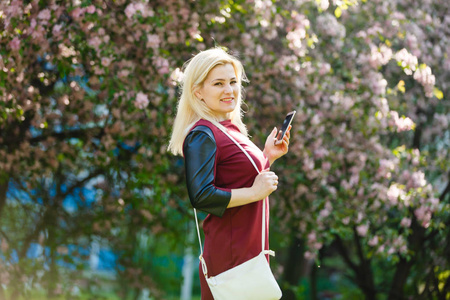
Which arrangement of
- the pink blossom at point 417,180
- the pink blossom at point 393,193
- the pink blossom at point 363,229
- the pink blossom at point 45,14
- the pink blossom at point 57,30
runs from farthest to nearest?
the pink blossom at point 417,180
the pink blossom at point 363,229
the pink blossom at point 393,193
the pink blossom at point 57,30
the pink blossom at point 45,14

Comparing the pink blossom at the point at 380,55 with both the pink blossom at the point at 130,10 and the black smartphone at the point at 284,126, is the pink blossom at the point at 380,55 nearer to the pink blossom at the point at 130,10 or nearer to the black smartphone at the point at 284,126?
the pink blossom at the point at 130,10

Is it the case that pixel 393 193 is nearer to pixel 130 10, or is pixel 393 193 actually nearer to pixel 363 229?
pixel 363 229

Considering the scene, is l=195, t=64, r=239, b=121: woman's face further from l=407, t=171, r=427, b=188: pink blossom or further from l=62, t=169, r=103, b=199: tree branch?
l=62, t=169, r=103, b=199: tree branch

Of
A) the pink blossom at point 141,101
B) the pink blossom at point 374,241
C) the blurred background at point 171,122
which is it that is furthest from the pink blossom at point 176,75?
the pink blossom at point 374,241

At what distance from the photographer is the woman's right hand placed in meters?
2.36

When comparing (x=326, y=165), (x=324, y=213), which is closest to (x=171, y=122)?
(x=326, y=165)

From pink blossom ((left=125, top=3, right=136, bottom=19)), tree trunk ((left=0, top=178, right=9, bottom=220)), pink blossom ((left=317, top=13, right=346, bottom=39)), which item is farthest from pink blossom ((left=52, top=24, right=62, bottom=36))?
pink blossom ((left=317, top=13, right=346, bottom=39))

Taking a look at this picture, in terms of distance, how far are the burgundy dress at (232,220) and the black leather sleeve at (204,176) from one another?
A: 0.17 ft

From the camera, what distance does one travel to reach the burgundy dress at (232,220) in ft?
7.93

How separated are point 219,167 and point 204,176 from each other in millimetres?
134

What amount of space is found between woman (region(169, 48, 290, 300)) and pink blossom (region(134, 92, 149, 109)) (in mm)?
2245

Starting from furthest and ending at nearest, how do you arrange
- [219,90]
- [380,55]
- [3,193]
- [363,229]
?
1. [3,193]
2. [380,55]
3. [363,229]
4. [219,90]

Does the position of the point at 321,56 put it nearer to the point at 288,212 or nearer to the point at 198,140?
the point at 288,212

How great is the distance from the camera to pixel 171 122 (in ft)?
18.0
